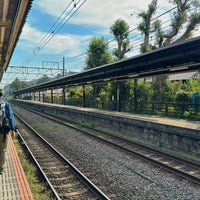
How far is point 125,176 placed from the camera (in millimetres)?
7090

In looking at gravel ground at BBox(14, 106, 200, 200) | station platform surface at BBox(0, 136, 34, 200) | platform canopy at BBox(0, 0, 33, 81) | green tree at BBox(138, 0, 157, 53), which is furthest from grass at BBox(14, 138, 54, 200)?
green tree at BBox(138, 0, 157, 53)

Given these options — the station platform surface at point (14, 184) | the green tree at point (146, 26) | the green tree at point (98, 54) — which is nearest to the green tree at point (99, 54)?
the green tree at point (98, 54)

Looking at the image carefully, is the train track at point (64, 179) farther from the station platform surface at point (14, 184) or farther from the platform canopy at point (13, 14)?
the platform canopy at point (13, 14)

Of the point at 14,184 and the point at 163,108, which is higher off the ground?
the point at 163,108

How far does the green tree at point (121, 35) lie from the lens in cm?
3052

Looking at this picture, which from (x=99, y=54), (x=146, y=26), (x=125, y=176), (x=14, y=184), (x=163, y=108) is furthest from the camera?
(x=99, y=54)

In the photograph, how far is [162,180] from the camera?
6.72 metres

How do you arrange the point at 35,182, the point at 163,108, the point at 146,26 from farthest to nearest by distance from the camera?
the point at 146,26
the point at 163,108
the point at 35,182

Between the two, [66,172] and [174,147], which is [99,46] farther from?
[66,172]

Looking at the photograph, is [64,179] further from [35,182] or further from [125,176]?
[125,176]

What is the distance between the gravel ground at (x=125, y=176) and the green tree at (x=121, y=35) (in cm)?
2193

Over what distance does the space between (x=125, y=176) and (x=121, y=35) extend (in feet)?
85.8

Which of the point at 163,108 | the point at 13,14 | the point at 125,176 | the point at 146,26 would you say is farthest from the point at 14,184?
the point at 146,26

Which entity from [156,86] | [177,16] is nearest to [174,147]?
[156,86]
